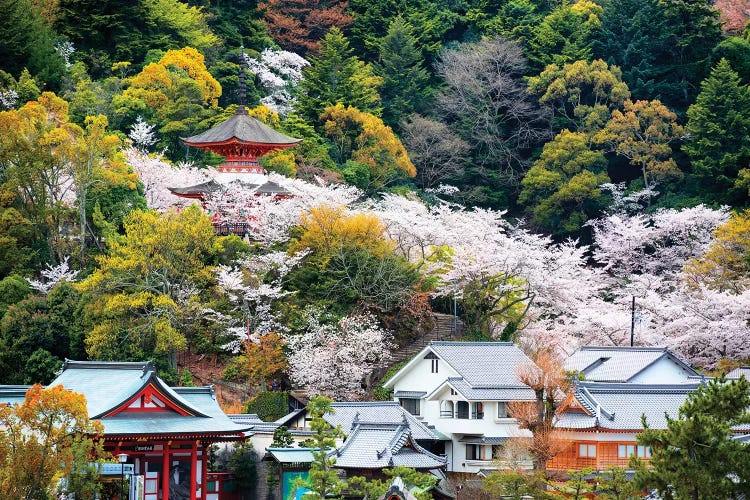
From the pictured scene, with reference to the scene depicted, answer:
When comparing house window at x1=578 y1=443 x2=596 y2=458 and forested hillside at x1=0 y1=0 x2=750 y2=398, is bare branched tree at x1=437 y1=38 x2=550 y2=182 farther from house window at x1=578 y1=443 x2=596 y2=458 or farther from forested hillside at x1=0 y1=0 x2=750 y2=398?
house window at x1=578 y1=443 x2=596 y2=458

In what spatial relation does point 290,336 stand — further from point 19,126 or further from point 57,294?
point 19,126

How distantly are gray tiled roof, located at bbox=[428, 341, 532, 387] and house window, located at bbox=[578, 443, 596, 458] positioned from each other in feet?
10.1

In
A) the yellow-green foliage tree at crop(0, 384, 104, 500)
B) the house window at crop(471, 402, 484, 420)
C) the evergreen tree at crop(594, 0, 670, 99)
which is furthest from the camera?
the evergreen tree at crop(594, 0, 670, 99)

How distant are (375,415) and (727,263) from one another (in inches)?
672

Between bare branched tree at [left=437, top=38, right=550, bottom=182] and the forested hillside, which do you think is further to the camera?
bare branched tree at [left=437, top=38, right=550, bottom=182]

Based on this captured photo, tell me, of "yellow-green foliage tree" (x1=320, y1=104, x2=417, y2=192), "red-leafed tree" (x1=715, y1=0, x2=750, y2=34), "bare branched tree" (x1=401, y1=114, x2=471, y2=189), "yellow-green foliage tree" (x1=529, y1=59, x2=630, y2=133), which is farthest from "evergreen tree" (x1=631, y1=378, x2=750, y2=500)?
"red-leafed tree" (x1=715, y1=0, x2=750, y2=34)

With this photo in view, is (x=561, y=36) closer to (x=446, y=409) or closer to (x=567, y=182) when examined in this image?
(x=567, y=182)

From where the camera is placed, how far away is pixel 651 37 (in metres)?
64.9

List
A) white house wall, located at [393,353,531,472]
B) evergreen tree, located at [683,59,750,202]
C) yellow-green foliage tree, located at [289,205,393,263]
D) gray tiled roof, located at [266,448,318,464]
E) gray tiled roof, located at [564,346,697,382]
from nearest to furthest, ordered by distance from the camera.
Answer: gray tiled roof, located at [266,448,318,464], white house wall, located at [393,353,531,472], gray tiled roof, located at [564,346,697,382], yellow-green foliage tree, located at [289,205,393,263], evergreen tree, located at [683,59,750,202]

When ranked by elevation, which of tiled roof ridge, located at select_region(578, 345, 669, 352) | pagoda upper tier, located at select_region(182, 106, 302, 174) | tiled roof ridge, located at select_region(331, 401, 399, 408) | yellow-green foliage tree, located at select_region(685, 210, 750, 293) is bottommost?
tiled roof ridge, located at select_region(331, 401, 399, 408)

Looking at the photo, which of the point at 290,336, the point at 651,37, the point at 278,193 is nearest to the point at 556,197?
the point at 651,37

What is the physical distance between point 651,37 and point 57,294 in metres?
32.2

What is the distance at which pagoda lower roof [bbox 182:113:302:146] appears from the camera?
171 ft

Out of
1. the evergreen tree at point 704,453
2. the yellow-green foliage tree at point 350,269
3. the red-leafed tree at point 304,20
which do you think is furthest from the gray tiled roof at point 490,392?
the red-leafed tree at point 304,20
